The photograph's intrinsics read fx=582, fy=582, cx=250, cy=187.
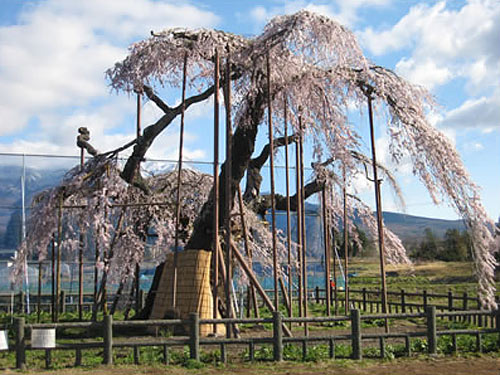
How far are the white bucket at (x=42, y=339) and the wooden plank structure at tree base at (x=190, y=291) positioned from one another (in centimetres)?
338

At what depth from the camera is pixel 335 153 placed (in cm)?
1225

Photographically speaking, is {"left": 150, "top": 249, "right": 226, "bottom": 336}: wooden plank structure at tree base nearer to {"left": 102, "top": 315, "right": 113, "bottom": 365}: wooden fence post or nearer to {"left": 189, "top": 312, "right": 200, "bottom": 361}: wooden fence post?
{"left": 189, "top": 312, "right": 200, "bottom": 361}: wooden fence post

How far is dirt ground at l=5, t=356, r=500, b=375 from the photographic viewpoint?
8.43 metres

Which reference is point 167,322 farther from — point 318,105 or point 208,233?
point 318,105

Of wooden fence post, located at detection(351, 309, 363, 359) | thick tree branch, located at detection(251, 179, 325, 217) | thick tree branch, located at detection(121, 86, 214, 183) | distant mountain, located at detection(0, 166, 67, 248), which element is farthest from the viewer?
distant mountain, located at detection(0, 166, 67, 248)

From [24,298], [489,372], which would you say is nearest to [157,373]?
[489,372]

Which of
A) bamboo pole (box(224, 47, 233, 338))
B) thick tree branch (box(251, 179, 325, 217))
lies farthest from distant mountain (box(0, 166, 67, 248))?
bamboo pole (box(224, 47, 233, 338))

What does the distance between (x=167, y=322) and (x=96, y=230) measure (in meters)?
4.38

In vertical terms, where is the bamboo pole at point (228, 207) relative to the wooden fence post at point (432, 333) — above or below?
above

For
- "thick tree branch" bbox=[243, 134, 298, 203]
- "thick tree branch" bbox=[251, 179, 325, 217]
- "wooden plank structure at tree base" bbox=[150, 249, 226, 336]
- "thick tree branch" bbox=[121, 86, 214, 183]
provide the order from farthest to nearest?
"thick tree branch" bbox=[251, 179, 325, 217] < "thick tree branch" bbox=[243, 134, 298, 203] < "thick tree branch" bbox=[121, 86, 214, 183] < "wooden plank structure at tree base" bbox=[150, 249, 226, 336]

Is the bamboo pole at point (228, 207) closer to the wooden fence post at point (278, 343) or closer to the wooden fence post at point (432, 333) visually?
the wooden fence post at point (278, 343)

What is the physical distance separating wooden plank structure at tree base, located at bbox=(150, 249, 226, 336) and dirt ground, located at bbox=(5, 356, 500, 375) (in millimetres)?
3235

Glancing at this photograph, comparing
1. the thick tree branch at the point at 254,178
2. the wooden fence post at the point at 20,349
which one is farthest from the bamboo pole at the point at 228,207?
the thick tree branch at the point at 254,178

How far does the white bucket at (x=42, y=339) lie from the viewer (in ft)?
28.6
